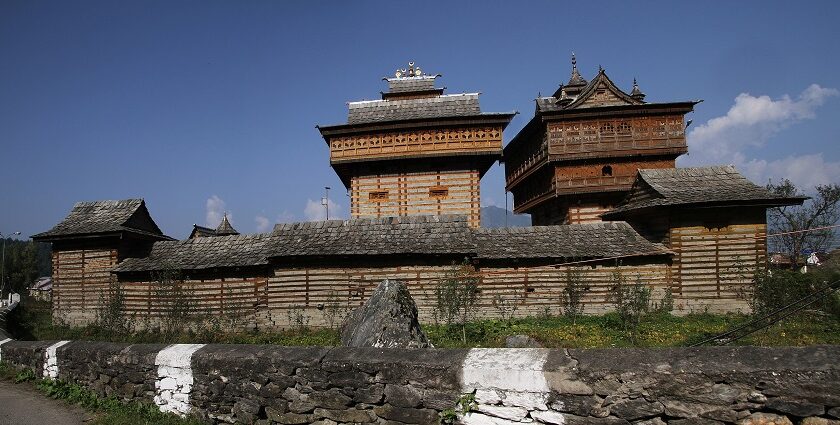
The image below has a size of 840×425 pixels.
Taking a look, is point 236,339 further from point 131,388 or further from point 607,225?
point 607,225

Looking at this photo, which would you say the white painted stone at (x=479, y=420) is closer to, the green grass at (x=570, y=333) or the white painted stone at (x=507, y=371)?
the white painted stone at (x=507, y=371)

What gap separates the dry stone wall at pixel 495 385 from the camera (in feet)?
10.3

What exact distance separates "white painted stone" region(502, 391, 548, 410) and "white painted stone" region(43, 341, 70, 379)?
7.20 meters

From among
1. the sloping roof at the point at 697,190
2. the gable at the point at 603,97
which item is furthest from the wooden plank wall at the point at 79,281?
the gable at the point at 603,97

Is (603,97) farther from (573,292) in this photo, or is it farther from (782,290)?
(782,290)

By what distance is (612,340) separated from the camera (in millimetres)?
11633

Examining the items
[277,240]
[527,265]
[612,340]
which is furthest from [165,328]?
[612,340]

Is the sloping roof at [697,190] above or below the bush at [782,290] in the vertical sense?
above

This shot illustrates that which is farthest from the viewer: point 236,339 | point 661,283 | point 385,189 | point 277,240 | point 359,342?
point 385,189

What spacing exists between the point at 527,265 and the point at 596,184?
32.9 feet

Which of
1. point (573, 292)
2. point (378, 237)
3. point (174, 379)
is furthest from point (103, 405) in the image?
point (573, 292)

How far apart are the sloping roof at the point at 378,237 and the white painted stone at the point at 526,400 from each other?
11511 millimetres

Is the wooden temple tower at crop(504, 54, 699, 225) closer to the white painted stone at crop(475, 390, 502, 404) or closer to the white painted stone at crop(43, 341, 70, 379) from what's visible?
the white painted stone at crop(475, 390, 502, 404)

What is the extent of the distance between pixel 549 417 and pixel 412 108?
71.2 ft
